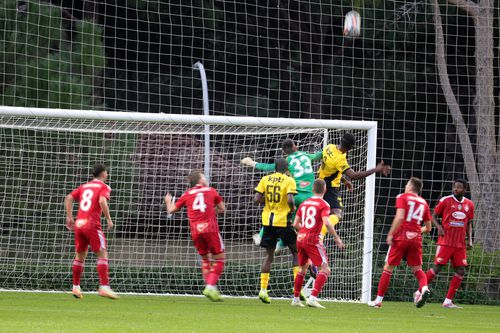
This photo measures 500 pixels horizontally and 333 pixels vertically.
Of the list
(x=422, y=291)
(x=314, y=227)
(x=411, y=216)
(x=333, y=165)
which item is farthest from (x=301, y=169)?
(x=422, y=291)

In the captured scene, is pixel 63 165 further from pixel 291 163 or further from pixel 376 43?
pixel 376 43

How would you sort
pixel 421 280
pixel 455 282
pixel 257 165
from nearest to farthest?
pixel 421 280
pixel 257 165
pixel 455 282

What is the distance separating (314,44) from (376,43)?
212cm

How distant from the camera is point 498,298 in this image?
2056 centimetres

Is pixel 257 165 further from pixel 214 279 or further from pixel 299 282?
pixel 214 279

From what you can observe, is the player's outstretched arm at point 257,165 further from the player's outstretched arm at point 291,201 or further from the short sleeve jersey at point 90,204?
the short sleeve jersey at point 90,204

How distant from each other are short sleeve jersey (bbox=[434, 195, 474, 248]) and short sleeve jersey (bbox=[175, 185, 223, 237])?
4.82 metres

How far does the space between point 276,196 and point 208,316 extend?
3141mm

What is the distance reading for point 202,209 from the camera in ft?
44.9

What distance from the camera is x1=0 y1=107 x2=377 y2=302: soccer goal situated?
1719cm

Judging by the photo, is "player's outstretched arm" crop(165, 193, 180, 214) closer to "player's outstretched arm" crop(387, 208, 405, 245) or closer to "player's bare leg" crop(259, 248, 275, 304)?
"player's bare leg" crop(259, 248, 275, 304)

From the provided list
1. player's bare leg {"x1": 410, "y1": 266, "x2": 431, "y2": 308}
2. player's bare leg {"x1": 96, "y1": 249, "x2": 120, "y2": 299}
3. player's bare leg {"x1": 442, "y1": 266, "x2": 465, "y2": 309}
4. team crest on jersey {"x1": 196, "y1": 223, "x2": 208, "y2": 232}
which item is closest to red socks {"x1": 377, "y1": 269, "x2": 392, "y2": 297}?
player's bare leg {"x1": 410, "y1": 266, "x2": 431, "y2": 308}

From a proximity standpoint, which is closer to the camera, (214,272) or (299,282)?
(214,272)

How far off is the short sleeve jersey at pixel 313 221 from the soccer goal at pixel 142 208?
2.69 metres
